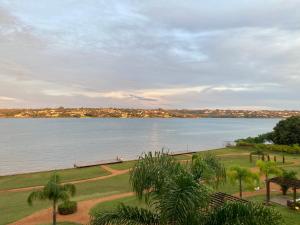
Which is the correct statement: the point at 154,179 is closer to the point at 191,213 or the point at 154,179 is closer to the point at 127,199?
the point at 191,213

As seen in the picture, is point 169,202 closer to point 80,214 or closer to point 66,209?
point 80,214

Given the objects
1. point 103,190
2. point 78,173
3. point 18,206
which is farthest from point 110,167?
point 18,206

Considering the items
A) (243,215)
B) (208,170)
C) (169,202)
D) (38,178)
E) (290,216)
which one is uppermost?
(208,170)

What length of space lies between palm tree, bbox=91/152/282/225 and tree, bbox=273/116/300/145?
6184cm

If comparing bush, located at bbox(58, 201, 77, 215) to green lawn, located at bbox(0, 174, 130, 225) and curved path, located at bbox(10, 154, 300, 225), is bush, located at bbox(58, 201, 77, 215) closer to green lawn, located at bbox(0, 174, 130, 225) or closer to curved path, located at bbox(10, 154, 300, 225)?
curved path, located at bbox(10, 154, 300, 225)

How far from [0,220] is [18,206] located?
4.11 metres

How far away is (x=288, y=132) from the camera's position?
6719 centimetres

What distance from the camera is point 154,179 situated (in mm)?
9984

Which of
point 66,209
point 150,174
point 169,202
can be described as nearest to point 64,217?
point 66,209

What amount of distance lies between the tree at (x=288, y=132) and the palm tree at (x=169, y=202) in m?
61.8

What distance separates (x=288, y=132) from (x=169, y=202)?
6501cm

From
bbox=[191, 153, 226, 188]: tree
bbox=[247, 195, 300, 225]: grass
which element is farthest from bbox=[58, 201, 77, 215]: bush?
bbox=[191, 153, 226, 188]: tree

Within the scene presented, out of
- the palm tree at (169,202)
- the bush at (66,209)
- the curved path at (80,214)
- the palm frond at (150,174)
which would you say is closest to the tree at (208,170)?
the palm tree at (169,202)

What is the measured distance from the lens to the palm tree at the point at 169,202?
27.0ft
